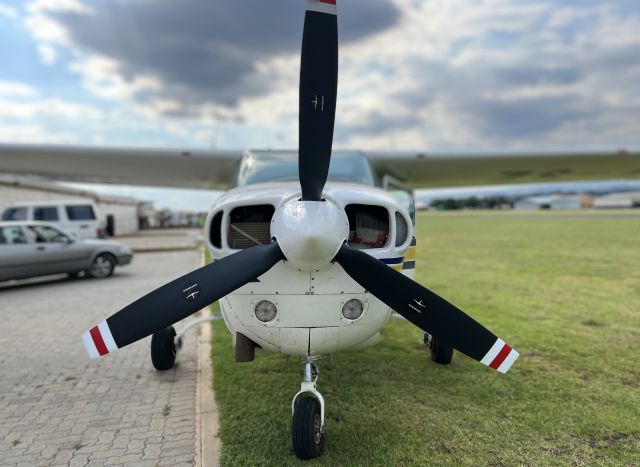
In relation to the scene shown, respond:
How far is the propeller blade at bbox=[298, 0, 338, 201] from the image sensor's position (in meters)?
2.22

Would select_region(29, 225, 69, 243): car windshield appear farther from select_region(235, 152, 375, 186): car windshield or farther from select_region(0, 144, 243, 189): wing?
select_region(235, 152, 375, 186): car windshield

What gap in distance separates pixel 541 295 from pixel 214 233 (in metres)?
6.31

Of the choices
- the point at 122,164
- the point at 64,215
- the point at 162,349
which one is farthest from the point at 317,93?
the point at 64,215

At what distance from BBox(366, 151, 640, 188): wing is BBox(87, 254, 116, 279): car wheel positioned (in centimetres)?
689

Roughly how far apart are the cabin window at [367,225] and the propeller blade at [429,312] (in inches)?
18.5

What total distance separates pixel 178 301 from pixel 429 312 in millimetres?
1435

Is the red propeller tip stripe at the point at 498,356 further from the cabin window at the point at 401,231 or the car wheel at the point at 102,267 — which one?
the car wheel at the point at 102,267

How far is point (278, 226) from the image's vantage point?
2.31 meters

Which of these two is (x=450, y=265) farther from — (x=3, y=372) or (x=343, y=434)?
(x=3, y=372)

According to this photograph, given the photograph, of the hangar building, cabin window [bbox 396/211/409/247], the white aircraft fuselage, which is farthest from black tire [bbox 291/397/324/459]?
the hangar building

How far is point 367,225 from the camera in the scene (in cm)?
307

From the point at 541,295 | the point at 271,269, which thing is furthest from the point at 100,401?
the point at 541,295

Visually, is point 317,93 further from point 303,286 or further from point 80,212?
point 80,212

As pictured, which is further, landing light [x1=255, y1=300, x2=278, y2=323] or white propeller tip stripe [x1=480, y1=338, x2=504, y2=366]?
landing light [x1=255, y1=300, x2=278, y2=323]
